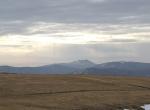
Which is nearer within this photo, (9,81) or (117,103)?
(117,103)

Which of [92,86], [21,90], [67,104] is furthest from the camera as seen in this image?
[92,86]

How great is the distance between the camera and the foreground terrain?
62.1 meters

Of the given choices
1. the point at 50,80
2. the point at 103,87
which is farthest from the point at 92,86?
the point at 50,80

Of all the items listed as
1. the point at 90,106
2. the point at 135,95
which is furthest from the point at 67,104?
the point at 135,95

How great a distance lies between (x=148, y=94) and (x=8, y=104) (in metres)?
34.6

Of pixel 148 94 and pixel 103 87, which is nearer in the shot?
pixel 148 94

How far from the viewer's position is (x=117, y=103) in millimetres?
69375

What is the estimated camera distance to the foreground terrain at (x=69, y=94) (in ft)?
204

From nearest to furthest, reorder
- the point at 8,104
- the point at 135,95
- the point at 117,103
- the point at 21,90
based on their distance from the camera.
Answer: the point at 8,104 → the point at 117,103 → the point at 21,90 → the point at 135,95

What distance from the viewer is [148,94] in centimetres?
8419

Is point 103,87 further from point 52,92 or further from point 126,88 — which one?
point 52,92

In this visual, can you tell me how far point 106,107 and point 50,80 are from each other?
29430 mm

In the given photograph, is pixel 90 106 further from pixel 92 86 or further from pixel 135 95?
pixel 92 86

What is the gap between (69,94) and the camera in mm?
75125
